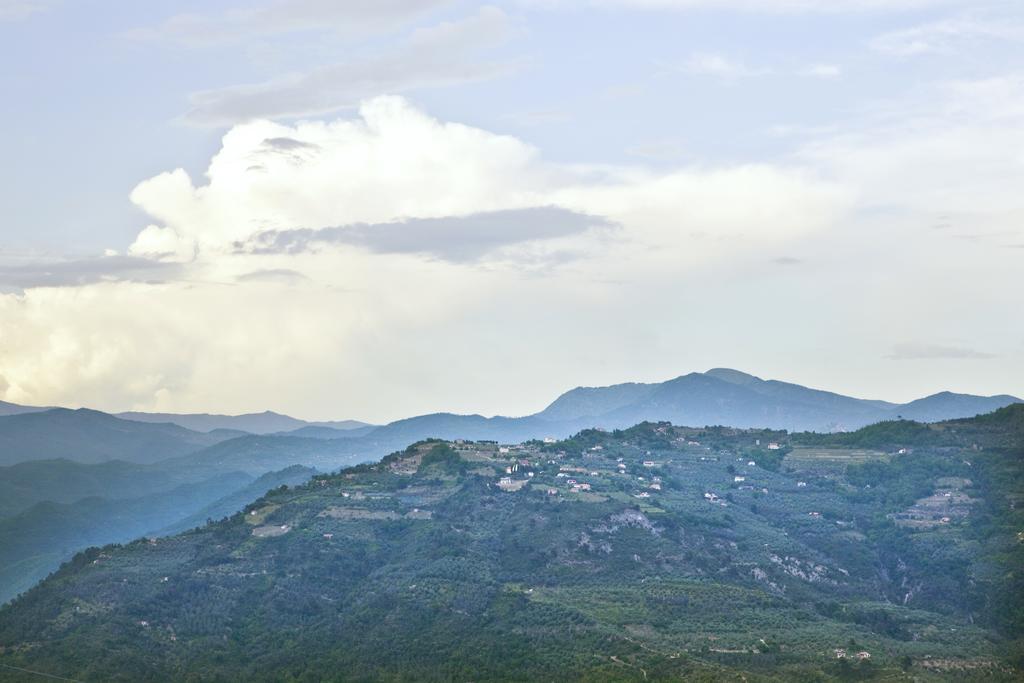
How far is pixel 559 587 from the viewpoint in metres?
150

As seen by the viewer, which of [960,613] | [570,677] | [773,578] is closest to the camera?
[570,677]

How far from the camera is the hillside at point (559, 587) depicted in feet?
395

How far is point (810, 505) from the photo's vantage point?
193625 millimetres

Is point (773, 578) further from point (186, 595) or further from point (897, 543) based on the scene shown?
point (186, 595)

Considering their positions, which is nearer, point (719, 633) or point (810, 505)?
point (719, 633)

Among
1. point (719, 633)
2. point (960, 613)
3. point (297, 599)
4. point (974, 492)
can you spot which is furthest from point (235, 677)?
point (974, 492)

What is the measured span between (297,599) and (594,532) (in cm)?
4477

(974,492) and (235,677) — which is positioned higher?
(974,492)

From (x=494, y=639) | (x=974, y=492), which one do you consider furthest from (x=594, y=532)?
(x=974, y=492)

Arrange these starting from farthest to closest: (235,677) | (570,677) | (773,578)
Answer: (773,578), (235,677), (570,677)

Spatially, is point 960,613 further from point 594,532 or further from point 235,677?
point 235,677

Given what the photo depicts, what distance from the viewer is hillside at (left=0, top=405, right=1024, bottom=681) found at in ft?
395

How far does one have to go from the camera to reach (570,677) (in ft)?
369

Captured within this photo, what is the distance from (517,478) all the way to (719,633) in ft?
250
